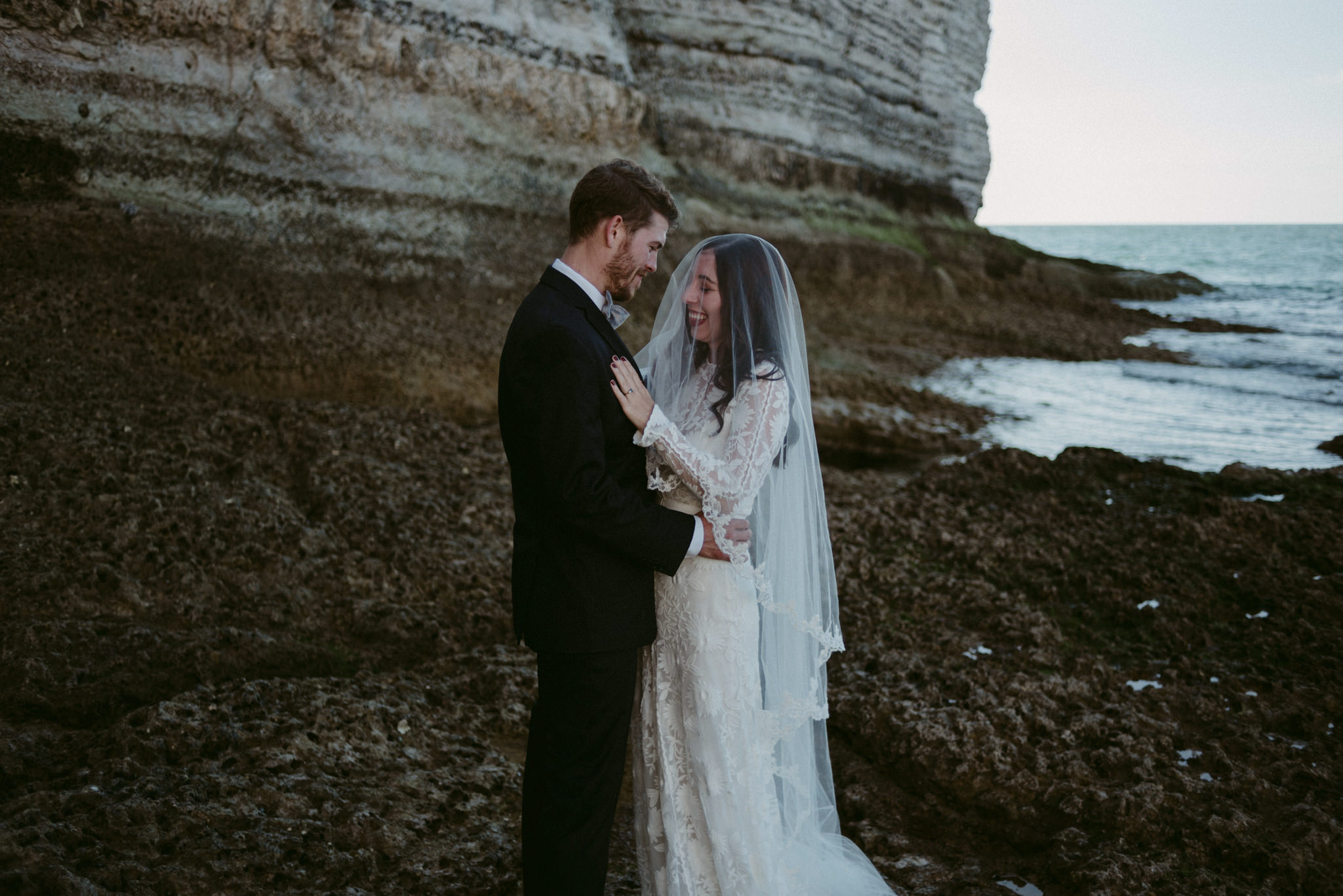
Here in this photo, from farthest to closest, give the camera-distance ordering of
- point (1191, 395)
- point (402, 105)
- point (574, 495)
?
point (1191, 395) < point (402, 105) < point (574, 495)

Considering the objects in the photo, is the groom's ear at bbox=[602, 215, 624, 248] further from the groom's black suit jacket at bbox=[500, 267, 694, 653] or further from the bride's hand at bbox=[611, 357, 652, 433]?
the bride's hand at bbox=[611, 357, 652, 433]

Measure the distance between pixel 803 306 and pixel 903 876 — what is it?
12.2m

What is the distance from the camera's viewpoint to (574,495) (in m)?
2.30

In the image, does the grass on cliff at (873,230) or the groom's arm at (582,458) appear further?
the grass on cliff at (873,230)

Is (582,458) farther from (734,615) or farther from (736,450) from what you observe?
(734,615)

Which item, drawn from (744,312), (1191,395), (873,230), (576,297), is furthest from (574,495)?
(873,230)

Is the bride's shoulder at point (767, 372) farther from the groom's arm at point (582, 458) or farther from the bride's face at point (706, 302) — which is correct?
the groom's arm at point (582, 458)

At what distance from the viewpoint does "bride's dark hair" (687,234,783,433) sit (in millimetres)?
2664

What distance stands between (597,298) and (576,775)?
139cm

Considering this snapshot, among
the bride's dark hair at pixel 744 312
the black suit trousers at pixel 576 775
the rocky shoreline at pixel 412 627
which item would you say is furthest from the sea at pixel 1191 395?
the black suit trousers at pixel 576 775

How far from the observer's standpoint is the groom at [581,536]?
2.34 metres

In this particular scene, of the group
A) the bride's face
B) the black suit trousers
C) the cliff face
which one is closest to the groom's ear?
the bride's face

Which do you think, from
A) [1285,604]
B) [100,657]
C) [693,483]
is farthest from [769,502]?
[1285,604]

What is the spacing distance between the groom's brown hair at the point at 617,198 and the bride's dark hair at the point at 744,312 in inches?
11.0
